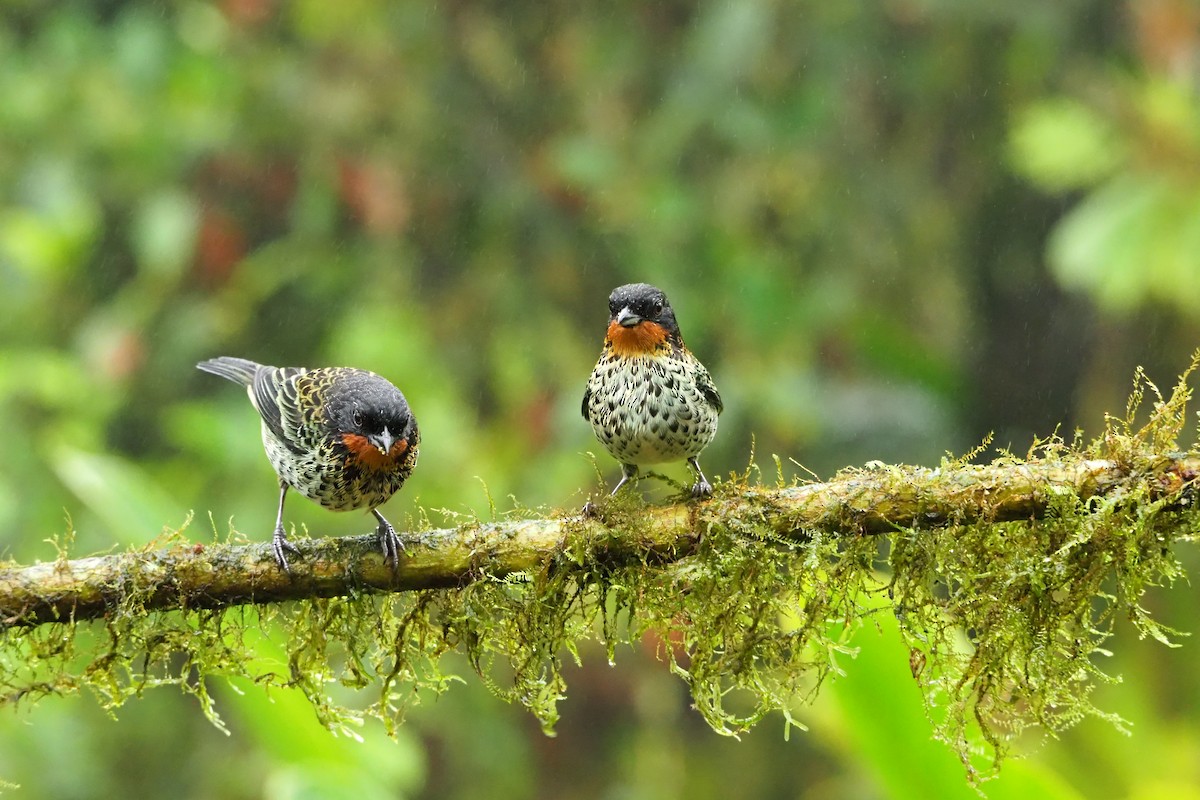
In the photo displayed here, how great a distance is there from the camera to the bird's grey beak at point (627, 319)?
11.7 ft

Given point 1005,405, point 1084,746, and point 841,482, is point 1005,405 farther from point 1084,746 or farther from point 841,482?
point 841,482

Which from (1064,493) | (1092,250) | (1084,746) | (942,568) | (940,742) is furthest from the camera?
(1084,746)

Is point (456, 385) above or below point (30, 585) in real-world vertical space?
above

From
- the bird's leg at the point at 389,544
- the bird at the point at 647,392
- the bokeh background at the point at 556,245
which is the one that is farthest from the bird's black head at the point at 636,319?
the bokeh background at the point at 556,245

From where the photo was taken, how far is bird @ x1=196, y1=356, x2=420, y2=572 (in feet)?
10.9

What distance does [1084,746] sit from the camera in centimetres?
657

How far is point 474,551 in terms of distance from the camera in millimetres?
2785

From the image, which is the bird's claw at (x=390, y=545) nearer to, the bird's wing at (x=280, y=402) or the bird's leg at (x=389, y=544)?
the bird's leg at (x=389, y=544)

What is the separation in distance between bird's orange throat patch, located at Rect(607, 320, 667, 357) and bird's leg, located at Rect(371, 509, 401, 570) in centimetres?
102

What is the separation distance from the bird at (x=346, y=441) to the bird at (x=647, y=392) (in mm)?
537

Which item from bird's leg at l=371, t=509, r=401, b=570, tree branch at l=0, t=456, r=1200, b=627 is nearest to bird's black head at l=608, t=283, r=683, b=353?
tree branch at l=0, t=456, r=1200, b=627

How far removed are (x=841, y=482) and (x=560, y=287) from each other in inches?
182

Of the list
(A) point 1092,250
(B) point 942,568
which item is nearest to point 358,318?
(A) point 1092,250

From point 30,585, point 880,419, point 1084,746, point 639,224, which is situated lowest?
point 30,585
